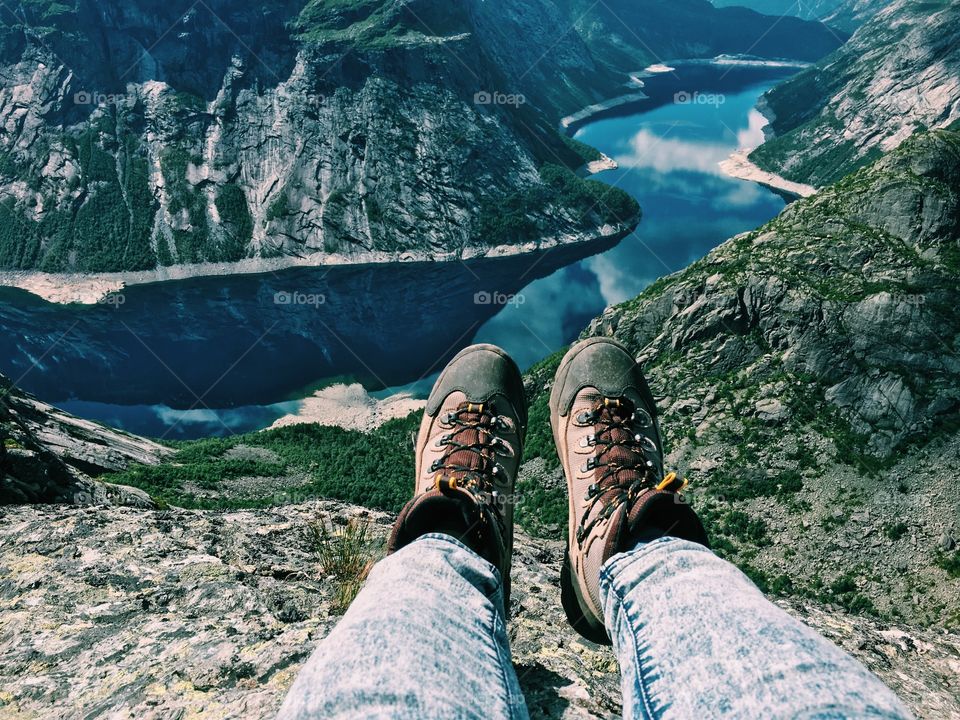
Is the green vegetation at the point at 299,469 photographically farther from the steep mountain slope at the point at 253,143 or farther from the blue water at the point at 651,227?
the steep mountain slope at the point at 253,143

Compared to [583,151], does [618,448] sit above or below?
below

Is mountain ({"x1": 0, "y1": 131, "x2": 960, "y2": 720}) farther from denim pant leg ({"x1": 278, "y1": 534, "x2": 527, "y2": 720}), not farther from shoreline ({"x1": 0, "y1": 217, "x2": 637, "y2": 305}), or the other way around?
shoreline ({"x1": 0, "y1": 217, "x2": 637, "y2": 305})

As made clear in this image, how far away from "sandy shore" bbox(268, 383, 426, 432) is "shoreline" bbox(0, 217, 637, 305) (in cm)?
4976

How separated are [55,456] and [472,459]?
324 inches

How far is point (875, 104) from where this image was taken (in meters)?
157

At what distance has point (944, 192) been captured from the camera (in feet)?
144

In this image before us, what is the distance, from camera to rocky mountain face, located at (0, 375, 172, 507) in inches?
312

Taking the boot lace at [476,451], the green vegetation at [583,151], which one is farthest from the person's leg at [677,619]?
the green vegetation at [583,151]

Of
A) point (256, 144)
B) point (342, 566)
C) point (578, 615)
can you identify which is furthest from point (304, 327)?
point (578, 615)

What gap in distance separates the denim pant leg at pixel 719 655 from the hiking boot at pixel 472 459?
111 cm

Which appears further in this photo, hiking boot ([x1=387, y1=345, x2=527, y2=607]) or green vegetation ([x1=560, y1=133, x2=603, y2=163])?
green vegetation ([x1=560, y1=133, x2=603, y2=163])

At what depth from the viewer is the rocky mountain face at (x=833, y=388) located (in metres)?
29.1

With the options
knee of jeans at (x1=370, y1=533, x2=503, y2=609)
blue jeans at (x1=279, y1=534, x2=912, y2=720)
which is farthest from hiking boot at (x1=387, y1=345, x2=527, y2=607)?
blue jeans at (x1=279, y1=534, x2=912, y2=720)

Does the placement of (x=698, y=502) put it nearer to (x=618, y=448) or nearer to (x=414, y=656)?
(x=618, y=448)
